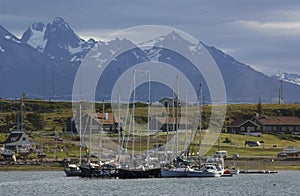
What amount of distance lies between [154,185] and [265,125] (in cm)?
8342

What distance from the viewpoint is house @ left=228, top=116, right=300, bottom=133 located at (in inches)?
6491

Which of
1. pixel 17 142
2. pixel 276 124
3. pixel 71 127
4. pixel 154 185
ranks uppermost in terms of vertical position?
pixel 276 124

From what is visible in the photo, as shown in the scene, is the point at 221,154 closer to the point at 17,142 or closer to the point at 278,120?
the point at 17,142

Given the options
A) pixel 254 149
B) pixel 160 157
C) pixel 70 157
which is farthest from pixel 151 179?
pixel 254 149

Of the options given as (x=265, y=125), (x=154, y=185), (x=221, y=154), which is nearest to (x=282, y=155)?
(x=221, y=154)

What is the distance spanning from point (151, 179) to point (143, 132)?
4246 cm

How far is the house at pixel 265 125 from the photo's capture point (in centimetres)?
16488

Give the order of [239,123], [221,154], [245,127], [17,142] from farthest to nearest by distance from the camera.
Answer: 1. [239,123]
2. [245,127]
3. [17,142]
4. [221,154]

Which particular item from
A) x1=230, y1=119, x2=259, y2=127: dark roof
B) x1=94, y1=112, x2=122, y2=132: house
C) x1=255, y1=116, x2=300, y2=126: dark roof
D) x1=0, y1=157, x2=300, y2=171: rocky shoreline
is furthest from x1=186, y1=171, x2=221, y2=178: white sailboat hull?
x1=255, y1=116, x2=300, y2=126: dark roof

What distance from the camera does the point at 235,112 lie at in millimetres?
190500

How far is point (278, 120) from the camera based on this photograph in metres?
169

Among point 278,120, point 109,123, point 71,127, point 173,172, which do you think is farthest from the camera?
point 278,120

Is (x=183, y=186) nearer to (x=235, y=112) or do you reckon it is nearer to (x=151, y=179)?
(x=151, y=179)

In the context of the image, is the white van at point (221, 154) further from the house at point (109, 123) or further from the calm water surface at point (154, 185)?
the house at point (109, 123)
